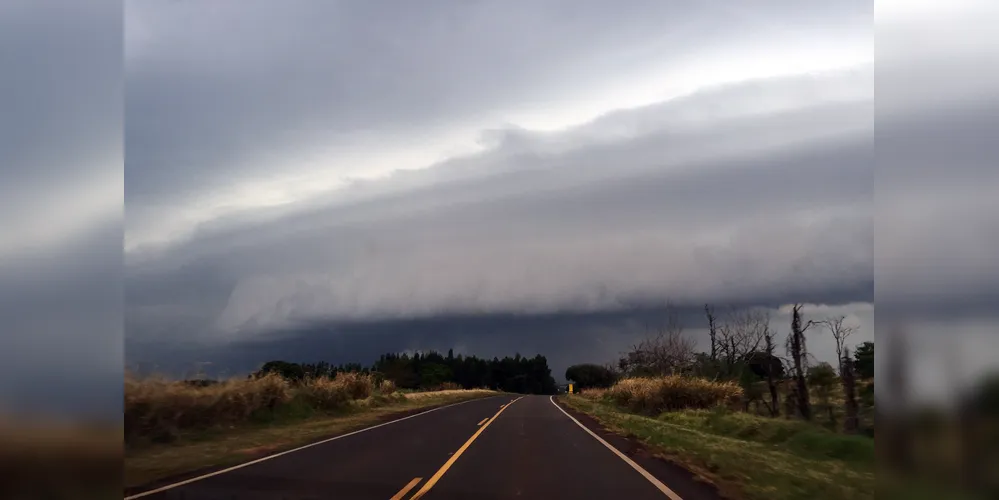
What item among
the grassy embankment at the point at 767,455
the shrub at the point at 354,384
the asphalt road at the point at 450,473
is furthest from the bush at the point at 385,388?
the asphalt road at the point at 450,473

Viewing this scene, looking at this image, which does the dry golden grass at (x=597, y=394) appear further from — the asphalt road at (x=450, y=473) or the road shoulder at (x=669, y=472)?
the asphalt road at (x=450, y=473)

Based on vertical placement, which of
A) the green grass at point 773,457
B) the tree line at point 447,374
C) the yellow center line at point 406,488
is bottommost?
the tree line at point 447,374

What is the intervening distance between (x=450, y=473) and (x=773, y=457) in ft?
26.1

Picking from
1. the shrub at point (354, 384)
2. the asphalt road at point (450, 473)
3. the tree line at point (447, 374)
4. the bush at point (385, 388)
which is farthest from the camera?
the tree line at point (447, 374)

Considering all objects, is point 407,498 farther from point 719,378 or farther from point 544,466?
point 719,378

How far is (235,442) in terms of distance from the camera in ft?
61.0

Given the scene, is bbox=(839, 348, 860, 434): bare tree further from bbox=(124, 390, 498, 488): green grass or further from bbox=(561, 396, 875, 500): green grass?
bbox=(124, 390, 498, 488): green grass

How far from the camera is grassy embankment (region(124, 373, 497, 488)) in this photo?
13.7 metres

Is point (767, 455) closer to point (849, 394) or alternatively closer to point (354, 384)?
point (849, 394)

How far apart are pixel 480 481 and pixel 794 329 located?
42.9ft

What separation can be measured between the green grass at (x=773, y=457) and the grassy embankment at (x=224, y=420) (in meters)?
9.15

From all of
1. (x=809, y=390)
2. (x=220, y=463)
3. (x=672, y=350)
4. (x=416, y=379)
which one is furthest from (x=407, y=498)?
(x=416, y=379)

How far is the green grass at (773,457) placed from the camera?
10898mm

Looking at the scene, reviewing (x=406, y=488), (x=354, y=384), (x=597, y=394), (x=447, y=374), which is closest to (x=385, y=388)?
(x=354, y=384)
